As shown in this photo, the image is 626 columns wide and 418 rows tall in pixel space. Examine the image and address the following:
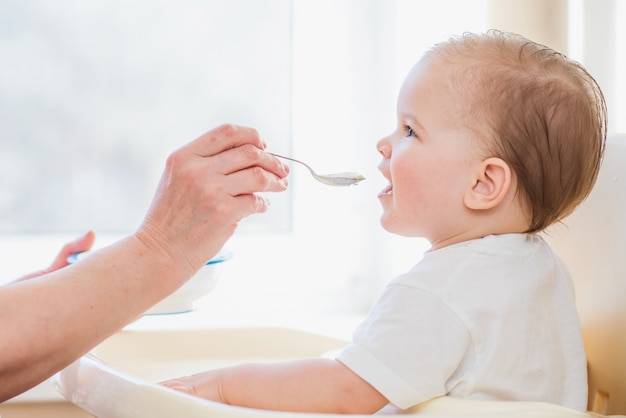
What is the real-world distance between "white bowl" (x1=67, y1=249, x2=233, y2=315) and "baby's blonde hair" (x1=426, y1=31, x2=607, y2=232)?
17.1 inches

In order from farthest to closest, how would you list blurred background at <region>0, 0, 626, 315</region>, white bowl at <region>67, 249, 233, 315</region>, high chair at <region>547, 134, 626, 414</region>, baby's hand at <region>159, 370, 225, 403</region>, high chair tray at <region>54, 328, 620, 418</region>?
blurred background at <region>0, 0, 626, 315</region> < white bowl at <region>67, 249, 233, 315</region> < high chair at <region>547, 134, 626, 414</region> < baby's hand at <region>159, 370, 225, 403</region> < high chair tray at <region>54, 328, 620, 418</region>

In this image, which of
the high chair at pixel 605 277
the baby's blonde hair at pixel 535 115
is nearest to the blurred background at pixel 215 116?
the high chair at pixel 605 277

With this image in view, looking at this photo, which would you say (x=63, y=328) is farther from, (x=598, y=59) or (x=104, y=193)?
(x=104, y=193)

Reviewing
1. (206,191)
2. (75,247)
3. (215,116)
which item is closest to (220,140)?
(206,191)

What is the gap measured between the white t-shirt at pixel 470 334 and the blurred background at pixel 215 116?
82cm

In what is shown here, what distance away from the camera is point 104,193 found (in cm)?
167

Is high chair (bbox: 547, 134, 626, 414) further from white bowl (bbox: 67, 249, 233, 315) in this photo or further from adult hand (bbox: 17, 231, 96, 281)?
adult hand (bbox: 17, 231, 96, 281)

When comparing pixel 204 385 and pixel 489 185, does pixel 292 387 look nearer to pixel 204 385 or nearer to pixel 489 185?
pixel 204 385

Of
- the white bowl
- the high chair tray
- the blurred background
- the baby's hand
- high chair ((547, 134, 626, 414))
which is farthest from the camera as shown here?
the blurred background

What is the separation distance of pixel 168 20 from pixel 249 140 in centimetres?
92

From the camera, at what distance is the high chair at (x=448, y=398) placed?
2.03 feet

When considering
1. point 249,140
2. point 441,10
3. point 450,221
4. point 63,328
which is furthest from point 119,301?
point 441,10

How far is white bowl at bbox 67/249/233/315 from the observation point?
1032mm

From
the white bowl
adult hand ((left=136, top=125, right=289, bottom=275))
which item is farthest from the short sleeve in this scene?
the white bowl
